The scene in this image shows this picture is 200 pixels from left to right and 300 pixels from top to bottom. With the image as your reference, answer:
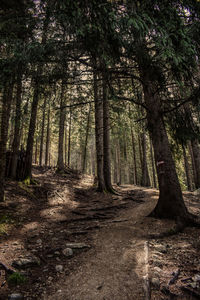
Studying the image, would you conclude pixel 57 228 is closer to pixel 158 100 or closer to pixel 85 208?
pixel 85 208

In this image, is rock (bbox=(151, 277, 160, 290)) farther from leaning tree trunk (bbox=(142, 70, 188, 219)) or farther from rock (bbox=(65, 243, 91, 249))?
leaning tree trunk (bbox=(142, 70, 188, 219))

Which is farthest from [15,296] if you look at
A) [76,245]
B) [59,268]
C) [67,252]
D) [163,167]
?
[163,167]

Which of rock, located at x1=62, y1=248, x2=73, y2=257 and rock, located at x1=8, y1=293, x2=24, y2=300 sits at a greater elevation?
rock, located at x1=8, y1=293, x2=24, y2=300

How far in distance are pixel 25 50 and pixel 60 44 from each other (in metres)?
1.08

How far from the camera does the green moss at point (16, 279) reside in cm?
280

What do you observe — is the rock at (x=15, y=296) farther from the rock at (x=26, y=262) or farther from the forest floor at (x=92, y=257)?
the rock at (x=26, y=262)

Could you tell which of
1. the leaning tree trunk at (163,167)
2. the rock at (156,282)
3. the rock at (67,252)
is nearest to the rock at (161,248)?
the rock at (156,282)

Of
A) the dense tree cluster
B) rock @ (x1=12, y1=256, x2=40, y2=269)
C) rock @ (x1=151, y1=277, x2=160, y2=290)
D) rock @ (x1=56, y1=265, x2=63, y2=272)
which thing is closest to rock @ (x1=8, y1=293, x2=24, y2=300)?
rock @ (x1=12, y1=256, x2=40, y2=269)

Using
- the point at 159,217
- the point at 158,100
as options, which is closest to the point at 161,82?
the point at 158,100

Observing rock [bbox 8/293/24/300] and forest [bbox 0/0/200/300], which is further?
forest [bbox 0/0/200/300]

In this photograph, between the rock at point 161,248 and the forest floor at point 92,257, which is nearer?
the forest floor at point 92,257

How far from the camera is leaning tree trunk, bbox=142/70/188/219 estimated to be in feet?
18.0

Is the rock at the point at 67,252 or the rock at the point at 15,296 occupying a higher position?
the rock at the point at 15,296

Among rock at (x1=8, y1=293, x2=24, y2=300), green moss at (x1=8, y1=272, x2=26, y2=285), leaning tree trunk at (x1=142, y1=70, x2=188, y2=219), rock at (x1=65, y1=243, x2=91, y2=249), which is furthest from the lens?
leaning tree trunk at (x1=142, y1=70, x2=188, y2=219)
